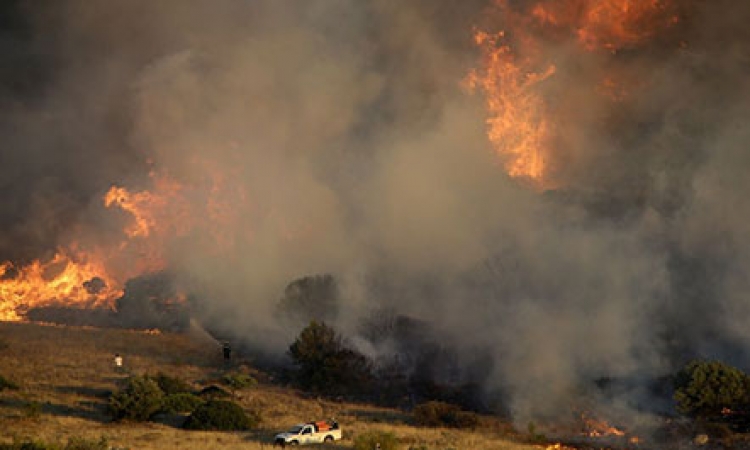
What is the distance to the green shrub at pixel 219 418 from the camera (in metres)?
36.7

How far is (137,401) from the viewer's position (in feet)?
125

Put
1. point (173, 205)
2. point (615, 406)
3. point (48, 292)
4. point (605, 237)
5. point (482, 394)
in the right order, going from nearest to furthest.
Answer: point (615, 406) < point (482, 394) < point (605, 237) < point (48, 292) < point (173, 205)

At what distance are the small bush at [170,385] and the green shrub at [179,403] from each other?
8.06ft

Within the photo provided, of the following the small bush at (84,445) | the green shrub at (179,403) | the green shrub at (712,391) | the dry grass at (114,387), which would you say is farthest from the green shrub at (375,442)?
the green shrub at (712,391)

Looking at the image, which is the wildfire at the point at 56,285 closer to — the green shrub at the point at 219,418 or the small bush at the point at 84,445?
the green shrub at the point at 219,418

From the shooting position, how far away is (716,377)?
132 feet

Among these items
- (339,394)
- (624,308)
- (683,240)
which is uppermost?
(683,240)

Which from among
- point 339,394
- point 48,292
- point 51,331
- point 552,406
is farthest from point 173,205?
point 552,406

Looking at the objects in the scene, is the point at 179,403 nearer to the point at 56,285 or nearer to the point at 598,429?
the point at 598,429

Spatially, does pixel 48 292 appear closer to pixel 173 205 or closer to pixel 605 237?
pixel 173 205

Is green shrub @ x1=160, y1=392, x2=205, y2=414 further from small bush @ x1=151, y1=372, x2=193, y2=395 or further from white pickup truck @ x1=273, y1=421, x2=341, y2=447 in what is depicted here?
white pickup truck @ x1=273, y1=421, x2=341, y2=447

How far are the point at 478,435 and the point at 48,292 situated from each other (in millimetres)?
58222

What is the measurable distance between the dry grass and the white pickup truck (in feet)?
2.26

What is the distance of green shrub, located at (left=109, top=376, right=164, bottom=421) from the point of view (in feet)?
123
